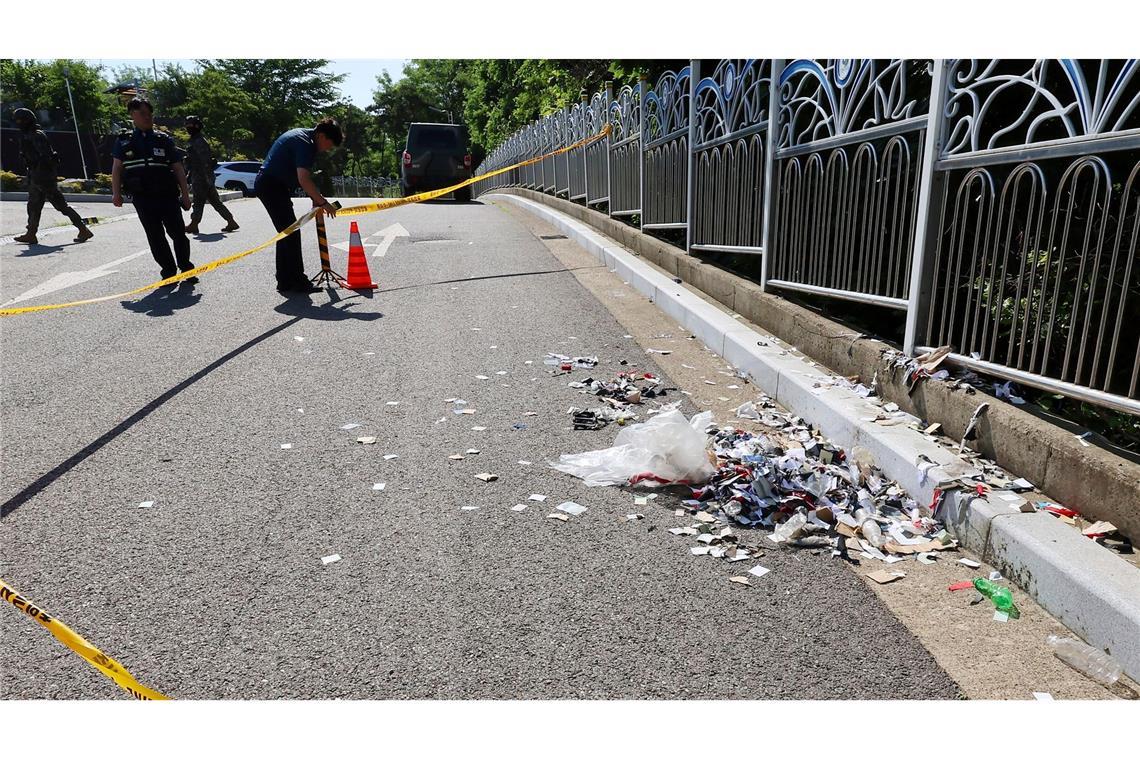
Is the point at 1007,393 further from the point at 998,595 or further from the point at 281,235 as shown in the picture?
the point at 281,235

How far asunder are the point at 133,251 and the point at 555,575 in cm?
1087

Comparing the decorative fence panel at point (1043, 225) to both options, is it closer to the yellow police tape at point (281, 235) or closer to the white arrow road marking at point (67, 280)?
the yellow police tape at point (281, 235)

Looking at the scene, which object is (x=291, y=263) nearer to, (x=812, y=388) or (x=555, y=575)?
(x=812, y=388)

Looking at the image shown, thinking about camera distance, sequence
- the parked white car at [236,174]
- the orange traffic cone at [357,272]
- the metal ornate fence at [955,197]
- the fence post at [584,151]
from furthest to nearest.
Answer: the parked white car at [236,174]
the fence post at [584,151]
the orange traffic cone at [357,272]
the metal ornate fence at [955,197]

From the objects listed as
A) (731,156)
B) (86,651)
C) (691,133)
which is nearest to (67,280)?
(691,133)

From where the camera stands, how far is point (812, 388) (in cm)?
473

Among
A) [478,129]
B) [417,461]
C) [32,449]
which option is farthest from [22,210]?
[478,129]

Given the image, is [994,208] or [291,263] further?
[291,263]

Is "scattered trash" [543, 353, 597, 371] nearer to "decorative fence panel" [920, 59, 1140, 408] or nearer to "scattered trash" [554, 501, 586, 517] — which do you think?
"scattered trash" [554, 501, 586, 517]

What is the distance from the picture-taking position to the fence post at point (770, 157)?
20.3 feet

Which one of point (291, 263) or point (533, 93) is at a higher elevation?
point (533, 93)

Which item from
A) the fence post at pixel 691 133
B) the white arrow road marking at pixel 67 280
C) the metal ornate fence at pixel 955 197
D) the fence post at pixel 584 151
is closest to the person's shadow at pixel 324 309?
the white arrow road marking at pixel 67 280

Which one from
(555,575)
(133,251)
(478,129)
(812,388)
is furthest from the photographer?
(478,129)

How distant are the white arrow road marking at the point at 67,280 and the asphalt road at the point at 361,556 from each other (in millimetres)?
2558
